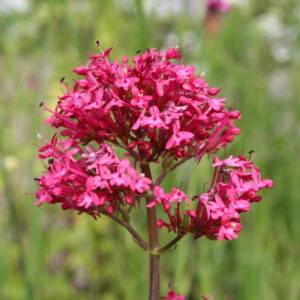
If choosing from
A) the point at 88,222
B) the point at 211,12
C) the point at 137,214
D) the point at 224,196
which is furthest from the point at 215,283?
the point at 211,12

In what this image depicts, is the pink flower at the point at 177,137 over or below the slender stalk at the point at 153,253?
over

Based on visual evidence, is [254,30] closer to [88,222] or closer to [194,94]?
[88,222]

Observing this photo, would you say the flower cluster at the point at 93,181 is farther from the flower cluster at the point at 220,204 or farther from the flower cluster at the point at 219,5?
the flower cluster at the point at 219,5

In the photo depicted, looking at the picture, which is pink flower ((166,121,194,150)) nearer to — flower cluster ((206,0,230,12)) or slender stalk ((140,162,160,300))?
slender stalk ((140,162,160,300))

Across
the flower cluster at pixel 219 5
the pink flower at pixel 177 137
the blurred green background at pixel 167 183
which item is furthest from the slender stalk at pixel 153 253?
the flower cluster at pixel 219 5

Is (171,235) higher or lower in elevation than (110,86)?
lower
